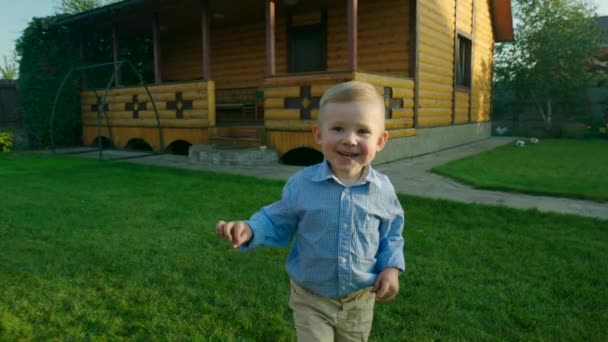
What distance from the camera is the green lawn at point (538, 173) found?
628 cm

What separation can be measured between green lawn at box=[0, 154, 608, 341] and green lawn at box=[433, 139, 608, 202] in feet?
5.13

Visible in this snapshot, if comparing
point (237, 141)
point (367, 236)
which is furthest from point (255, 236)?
point (237, 141)

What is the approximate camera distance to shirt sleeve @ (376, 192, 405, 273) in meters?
1.88

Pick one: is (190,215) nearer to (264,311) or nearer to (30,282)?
(30,282)

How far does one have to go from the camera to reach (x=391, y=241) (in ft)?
6.29

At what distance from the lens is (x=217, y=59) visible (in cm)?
1516

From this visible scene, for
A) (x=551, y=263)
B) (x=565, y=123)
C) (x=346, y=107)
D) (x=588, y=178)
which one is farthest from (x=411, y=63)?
(x=565, y=123)

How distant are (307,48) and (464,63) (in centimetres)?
569

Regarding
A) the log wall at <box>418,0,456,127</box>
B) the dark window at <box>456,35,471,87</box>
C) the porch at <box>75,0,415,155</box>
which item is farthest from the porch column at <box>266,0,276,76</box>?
the dark window at <box>456,35,471,87</box>

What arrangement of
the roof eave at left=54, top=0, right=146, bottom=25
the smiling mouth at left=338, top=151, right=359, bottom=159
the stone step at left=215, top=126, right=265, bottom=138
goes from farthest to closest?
the roof eave at left=54, top=0, right=146, bottom=25 → the stone step at left=215, top=126, right=265, bottom=138 → the smiling mouth at left=338, top=151, right=359, bottom=159

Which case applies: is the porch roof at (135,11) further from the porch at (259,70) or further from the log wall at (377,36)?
the log wall at (377,36)

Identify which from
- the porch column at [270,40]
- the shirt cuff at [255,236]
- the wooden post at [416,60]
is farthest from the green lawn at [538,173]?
the shirt cuff at [255,236]

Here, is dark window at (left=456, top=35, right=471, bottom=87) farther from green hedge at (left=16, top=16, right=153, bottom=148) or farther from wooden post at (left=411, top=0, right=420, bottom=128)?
green hedge at (left=16, top=16, right=153, bottom=148)

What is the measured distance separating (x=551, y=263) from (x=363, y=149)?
249cm
